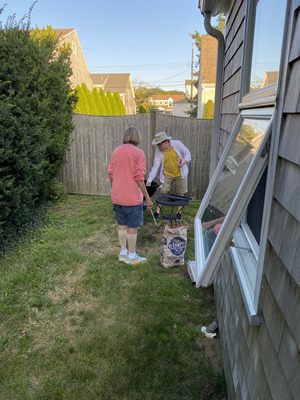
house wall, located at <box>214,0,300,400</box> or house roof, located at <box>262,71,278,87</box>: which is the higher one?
house roof, located at <box>262,71,278,87</box>

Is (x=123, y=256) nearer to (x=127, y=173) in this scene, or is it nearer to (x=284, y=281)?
(x=127, y=173)

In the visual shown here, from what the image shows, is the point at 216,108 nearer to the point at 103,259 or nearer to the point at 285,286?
the point at 103,259

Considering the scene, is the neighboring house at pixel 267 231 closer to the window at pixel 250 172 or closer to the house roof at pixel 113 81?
the window at pixel 250 172

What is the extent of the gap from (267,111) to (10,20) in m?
4.93

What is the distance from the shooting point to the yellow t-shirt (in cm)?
551

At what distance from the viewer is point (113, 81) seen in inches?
1534

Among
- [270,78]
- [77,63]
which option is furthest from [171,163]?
[77,63]

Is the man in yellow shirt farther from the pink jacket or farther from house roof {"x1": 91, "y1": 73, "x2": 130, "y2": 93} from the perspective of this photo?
house roof {"x1": 91, "y1": 73, "x2": 130, "y2": 93}

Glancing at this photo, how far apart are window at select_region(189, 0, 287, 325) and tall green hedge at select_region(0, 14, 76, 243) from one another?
279 centimetres

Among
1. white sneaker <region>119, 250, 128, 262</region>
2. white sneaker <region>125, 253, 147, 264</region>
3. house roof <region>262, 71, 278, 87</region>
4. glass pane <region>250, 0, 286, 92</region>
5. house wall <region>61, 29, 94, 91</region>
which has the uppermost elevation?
house wall <region>61, 29, 94, 91</region>

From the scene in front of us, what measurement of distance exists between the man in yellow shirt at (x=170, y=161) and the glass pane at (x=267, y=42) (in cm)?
304

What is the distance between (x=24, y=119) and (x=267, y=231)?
4.08 m

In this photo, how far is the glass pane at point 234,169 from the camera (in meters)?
1.69

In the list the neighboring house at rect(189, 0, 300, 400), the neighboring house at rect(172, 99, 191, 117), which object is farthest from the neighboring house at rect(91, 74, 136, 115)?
the neighboring house at rect(189, 0, 300, 400)
